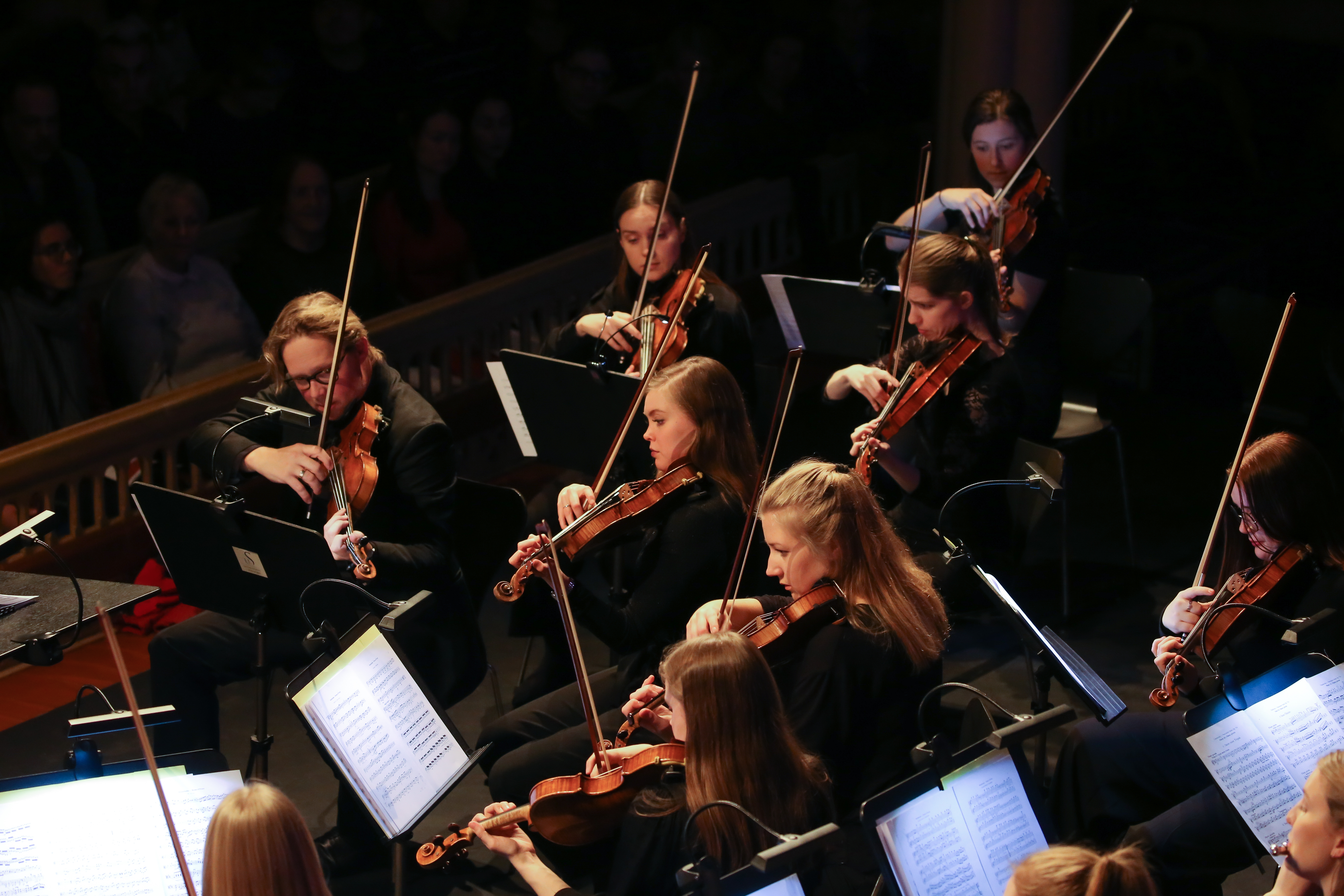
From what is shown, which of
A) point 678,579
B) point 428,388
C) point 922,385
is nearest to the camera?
point 678,579

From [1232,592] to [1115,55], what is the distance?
5.36 meters

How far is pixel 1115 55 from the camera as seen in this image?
761 cm

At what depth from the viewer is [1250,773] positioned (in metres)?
2.45

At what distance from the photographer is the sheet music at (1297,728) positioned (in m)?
2.47

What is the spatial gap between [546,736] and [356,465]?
0.72 m

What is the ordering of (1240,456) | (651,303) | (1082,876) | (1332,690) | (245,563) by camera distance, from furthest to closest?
(651,303) < (245,563) < (1240,456) < (1332,690) < (1082,876)

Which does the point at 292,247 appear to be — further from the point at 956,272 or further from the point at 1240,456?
the point at 1240,456

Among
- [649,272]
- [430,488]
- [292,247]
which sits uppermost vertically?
[292,247]

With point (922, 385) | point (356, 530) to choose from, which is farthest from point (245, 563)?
point (922, 385)

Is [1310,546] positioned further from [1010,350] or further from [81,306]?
[81,306]

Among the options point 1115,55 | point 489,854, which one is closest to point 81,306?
point 489,854

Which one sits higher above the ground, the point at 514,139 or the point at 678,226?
the point at 514,139

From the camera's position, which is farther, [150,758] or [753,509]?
[753,509]

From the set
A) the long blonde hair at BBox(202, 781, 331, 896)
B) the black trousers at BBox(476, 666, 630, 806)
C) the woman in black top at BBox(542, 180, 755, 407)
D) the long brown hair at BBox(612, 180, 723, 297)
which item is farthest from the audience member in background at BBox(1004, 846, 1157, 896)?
the long brown hair at BBox(612, 180, 723, 297)
